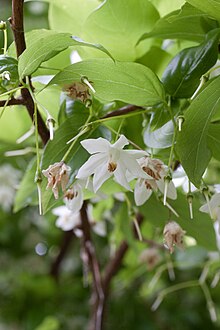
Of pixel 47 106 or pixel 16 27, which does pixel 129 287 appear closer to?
pixel 47 106

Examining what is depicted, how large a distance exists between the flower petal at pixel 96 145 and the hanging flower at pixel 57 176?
2 centimetres

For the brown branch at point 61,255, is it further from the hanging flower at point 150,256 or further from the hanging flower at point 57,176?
the hanging flower at point 57,176

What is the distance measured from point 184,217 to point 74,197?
0.12 metres

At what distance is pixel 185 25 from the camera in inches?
17.3

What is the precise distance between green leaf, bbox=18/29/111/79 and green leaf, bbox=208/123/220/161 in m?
0.10

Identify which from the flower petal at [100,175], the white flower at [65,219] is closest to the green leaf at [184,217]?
the flower petal at [100,175]

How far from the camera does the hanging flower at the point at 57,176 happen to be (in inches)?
14.8

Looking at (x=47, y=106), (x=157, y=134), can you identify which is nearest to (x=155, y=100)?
(x=157, y=134)

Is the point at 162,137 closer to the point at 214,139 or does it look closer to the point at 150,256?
the point at 214,139

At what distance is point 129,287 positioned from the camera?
112 cm

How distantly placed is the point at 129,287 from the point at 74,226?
0.42 metres

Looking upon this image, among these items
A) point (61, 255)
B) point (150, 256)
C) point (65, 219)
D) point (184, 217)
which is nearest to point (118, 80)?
point (184, 217)

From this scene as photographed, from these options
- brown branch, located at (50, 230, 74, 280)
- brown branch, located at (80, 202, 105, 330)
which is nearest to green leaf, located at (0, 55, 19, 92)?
brown branch, located at (80, 202, 105, 330)

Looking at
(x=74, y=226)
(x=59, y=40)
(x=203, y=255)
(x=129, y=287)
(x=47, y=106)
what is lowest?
(x=129, y=287)
